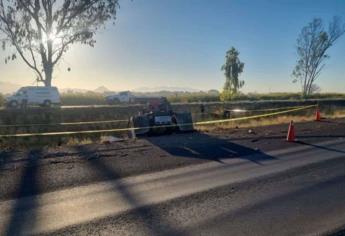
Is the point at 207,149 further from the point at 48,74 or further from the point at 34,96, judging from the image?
the point at 34,96

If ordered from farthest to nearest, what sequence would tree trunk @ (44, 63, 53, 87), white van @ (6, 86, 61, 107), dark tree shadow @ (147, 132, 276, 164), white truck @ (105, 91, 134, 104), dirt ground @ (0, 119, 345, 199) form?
white truck @ (105, 91, 134, 104) → white van @ (6, 86, 61, 107) → tree trunk @ (44, 63, 53, 87) → dark tree shadow @ (147, 132, 276, 164) → dirt ground @ (0, 119, 345, 199)

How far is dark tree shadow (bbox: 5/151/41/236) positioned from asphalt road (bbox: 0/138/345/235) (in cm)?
1

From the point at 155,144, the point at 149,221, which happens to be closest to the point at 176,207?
the point at 149,221

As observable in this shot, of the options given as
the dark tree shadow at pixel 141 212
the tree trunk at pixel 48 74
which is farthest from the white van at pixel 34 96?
the dark tree shadow at pixel 141 212

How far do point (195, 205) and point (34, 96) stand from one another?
3631 cm

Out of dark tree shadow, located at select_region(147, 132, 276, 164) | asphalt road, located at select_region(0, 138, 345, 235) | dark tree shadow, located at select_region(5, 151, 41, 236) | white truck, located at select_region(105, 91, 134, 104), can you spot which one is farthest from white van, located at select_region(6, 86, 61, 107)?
asphalt road, located at select_region(0, 138, 345, 235)

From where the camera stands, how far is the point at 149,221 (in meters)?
5.62

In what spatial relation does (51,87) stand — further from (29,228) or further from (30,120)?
(29,228)

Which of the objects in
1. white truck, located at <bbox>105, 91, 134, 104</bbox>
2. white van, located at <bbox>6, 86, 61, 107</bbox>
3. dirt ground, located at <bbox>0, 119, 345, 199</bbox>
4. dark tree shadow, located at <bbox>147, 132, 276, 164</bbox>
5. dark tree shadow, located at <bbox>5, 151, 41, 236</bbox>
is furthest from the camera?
white truck, located at <bbox>105, 91, 134, 104</bbox>

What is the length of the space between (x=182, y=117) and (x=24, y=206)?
1112 cm

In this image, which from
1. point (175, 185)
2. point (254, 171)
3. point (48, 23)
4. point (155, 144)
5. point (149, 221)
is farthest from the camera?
point (48, 23)

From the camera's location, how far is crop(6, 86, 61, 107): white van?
39588mm

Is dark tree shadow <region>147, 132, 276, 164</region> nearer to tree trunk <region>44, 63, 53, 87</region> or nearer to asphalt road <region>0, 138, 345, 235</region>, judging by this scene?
asphalt road <region>0, 138, 345, 235</region>


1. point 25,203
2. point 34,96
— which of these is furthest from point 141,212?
point 34,96
